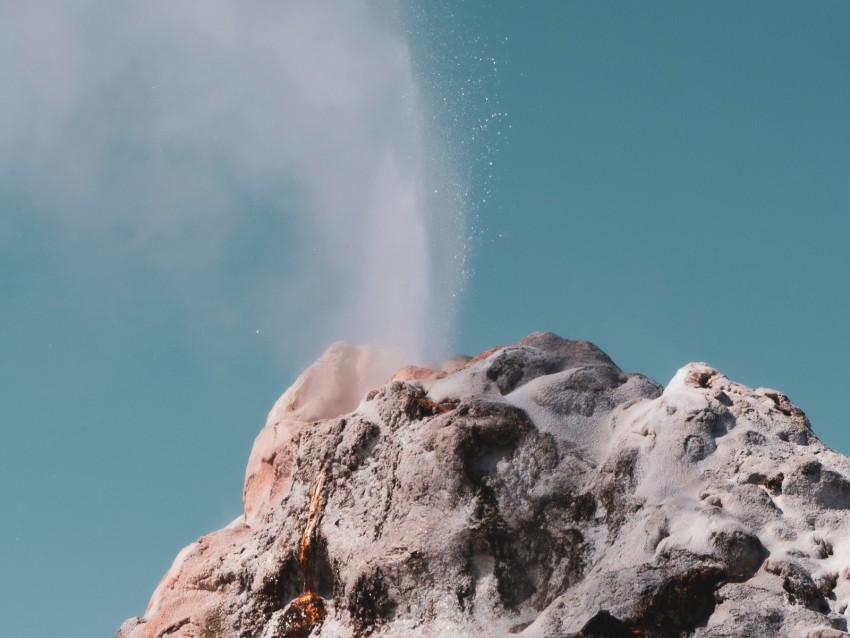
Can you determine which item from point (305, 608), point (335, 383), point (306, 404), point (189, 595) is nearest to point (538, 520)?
point (305, 608)

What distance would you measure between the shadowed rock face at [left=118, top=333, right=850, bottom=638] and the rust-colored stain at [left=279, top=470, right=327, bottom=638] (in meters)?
0.02

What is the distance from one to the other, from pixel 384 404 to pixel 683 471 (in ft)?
12.5

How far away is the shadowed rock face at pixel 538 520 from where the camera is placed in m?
10.1

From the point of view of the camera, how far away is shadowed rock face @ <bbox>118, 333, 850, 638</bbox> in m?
Result: 10.1

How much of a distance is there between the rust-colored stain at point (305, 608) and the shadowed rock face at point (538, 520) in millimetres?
22

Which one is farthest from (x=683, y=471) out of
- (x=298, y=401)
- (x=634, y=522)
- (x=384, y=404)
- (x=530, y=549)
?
(x=298, y=401)

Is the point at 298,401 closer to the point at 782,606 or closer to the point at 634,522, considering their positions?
the point at 634,522

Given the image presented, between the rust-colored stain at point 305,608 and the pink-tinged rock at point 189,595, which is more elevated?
the pink-tinged rock at point 189,595

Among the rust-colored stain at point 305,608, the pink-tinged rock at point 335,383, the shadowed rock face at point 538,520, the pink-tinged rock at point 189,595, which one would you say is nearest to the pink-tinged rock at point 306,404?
the pink-tinged rock at point 335,383

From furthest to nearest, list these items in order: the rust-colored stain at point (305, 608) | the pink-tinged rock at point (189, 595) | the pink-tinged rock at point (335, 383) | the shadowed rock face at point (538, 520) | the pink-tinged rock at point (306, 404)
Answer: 1. the pink-tinged rock at point (335, 383)
2. the pink-tinged rock at point (306, 404)
3. the pink-tinged rock at point (189, 595)
4. the rust-colored stain at point (305, 608)
5. the shadowed rock face at point (538, 520)

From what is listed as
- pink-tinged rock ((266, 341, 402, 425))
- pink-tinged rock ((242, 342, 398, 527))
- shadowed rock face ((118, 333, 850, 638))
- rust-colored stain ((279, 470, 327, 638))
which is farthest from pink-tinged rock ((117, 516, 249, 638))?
pink-tinged rock ((266, 341, 402, 425))

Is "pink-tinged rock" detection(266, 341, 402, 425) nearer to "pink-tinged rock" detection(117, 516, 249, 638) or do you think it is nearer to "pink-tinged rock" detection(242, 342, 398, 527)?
"pink-tinged rock" detection(242, 342, 398, 527)

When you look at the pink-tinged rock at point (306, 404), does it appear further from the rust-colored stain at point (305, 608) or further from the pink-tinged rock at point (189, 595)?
the rust-colored stain at point (305, 608)

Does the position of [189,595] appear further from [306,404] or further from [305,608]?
[306,404]
